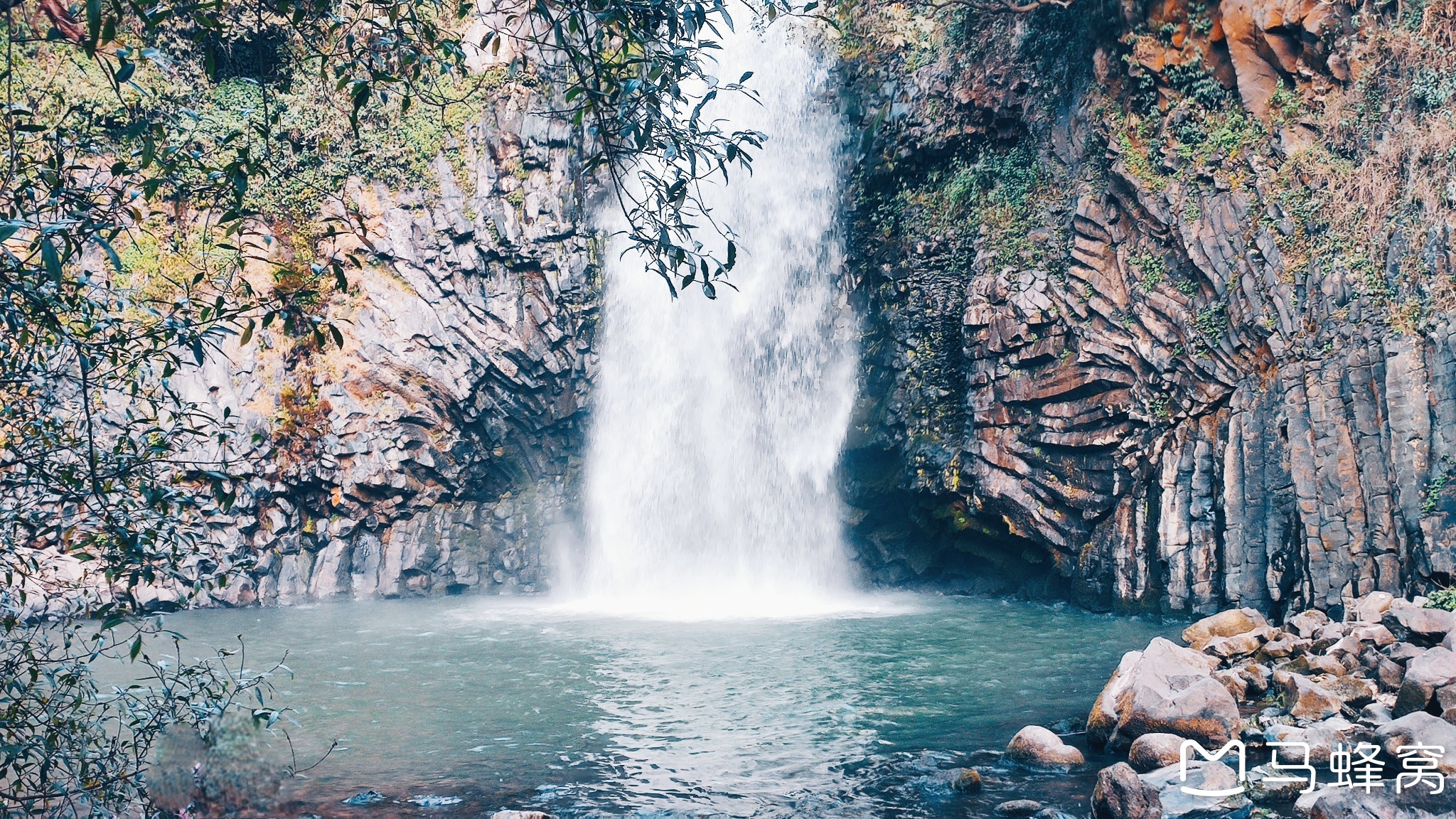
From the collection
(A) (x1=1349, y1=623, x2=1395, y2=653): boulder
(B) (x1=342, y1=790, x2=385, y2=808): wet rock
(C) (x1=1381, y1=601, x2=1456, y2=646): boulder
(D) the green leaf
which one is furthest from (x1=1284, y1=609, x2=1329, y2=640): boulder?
(D) the green leaf

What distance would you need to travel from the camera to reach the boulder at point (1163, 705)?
265 inches

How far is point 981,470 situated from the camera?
16.6 metres

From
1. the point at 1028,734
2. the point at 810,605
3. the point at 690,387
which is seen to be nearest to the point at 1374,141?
the point at 1028,734

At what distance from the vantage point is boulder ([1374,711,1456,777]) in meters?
5.38

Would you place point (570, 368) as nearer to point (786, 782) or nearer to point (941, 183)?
point (941, 183)

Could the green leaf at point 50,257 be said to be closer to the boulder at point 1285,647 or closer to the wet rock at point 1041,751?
the wet rock at point 1041,751

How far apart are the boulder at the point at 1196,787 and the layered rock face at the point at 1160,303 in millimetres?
5140

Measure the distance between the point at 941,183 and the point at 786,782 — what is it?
14130mm

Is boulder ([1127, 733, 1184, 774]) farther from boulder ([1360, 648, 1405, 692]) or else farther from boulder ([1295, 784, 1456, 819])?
boulder ([1360, 648, 1405, 692])

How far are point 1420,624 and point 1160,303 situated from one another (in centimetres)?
730

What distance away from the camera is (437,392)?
20.5 metres

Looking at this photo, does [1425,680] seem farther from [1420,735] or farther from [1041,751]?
[1041,751]

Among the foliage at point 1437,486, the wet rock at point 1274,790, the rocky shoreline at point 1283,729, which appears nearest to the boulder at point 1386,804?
the rocky shoreline at point 1283,729

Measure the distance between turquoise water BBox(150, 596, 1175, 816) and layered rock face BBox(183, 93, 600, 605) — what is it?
4.36 m
